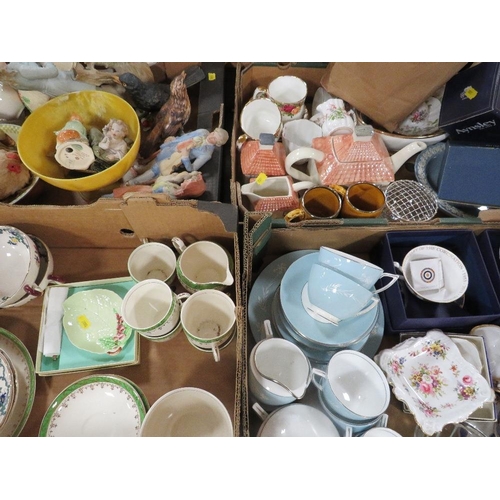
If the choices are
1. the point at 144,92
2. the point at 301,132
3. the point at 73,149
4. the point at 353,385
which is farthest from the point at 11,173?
the point at 353,385

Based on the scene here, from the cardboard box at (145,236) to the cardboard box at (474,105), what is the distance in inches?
24.4

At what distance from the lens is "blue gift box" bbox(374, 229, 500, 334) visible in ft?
2.61

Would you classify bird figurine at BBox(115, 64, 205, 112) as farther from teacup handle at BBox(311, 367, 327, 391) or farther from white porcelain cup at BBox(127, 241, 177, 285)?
teacup handle at BBox(311, 367, 327, 391)

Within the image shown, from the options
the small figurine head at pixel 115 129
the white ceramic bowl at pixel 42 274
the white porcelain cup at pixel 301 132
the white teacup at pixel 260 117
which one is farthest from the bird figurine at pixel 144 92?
the white ceramic bowl at pixel 42 274

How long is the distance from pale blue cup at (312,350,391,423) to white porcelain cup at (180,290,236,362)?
0.20 m

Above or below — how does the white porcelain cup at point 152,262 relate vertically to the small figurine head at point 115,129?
below

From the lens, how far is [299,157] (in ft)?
2.96

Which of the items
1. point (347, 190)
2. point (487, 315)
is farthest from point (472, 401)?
point (347, 190)

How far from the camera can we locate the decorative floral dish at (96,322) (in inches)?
32.5

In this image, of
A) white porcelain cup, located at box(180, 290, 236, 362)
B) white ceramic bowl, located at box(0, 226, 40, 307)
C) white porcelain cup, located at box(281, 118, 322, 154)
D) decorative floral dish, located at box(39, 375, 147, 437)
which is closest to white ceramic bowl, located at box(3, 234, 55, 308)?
white ceramic bowl, located at box(0, 226, 40, 307)

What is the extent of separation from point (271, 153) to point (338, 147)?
176mm

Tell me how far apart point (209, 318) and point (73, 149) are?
1.77ft

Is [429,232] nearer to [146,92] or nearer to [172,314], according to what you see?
[172,314]

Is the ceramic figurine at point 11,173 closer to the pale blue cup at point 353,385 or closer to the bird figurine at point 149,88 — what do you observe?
the bird figurine at point 149,88
